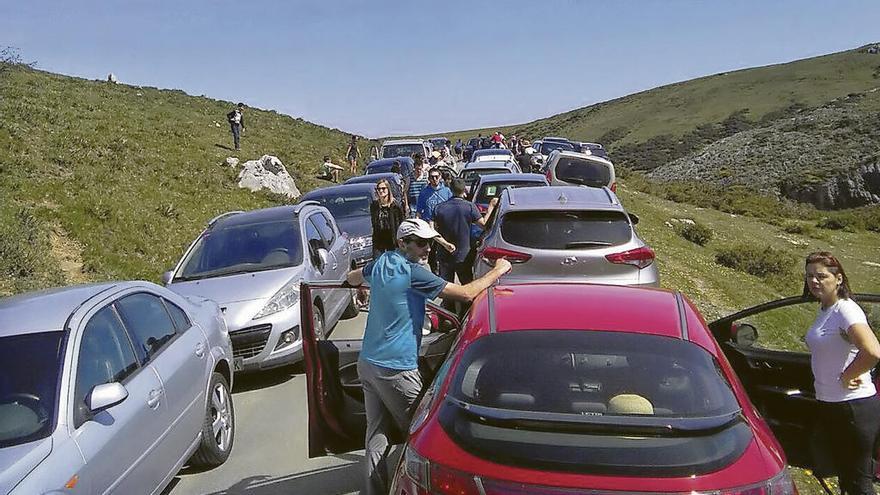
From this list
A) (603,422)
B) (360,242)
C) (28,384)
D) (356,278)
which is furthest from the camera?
(360,242)

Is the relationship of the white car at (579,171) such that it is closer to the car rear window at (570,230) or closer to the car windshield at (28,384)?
the car rear window at (570,230)

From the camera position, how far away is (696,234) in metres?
24.8

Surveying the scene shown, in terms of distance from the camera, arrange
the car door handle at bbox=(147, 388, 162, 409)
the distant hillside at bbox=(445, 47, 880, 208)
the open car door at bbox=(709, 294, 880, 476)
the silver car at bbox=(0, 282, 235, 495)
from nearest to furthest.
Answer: the silver car at bbox=(0, 282, 235, 495) → the car door handle at bbox=(147, 388, 162, 409) → the open car door at bbox=(709, 294, 880, 476) → the distant hillside at bbox=(445, 47, 880, 208)

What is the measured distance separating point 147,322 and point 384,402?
199cm

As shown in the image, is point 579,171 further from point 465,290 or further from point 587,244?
point 465,290

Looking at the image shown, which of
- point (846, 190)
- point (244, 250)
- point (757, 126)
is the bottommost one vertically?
point (846, 190)

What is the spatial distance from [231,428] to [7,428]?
2.65 m

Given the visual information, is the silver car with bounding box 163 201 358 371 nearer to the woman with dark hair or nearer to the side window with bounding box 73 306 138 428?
the woman with dark hair

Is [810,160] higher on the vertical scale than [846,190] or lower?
higher

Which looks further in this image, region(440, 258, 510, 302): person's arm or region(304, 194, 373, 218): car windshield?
Answer: region(304, 194, 373, 218): car windshield

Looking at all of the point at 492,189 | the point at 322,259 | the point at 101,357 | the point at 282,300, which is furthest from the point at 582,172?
the point at 101,357

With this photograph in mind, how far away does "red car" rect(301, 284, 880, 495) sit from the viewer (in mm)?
2822

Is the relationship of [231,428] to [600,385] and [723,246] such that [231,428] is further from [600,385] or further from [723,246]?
[723,246]

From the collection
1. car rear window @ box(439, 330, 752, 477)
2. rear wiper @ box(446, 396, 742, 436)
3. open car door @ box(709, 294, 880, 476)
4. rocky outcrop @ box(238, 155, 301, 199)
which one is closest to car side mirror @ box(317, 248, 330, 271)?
open car door @ box(709, 294, 880, 476)
